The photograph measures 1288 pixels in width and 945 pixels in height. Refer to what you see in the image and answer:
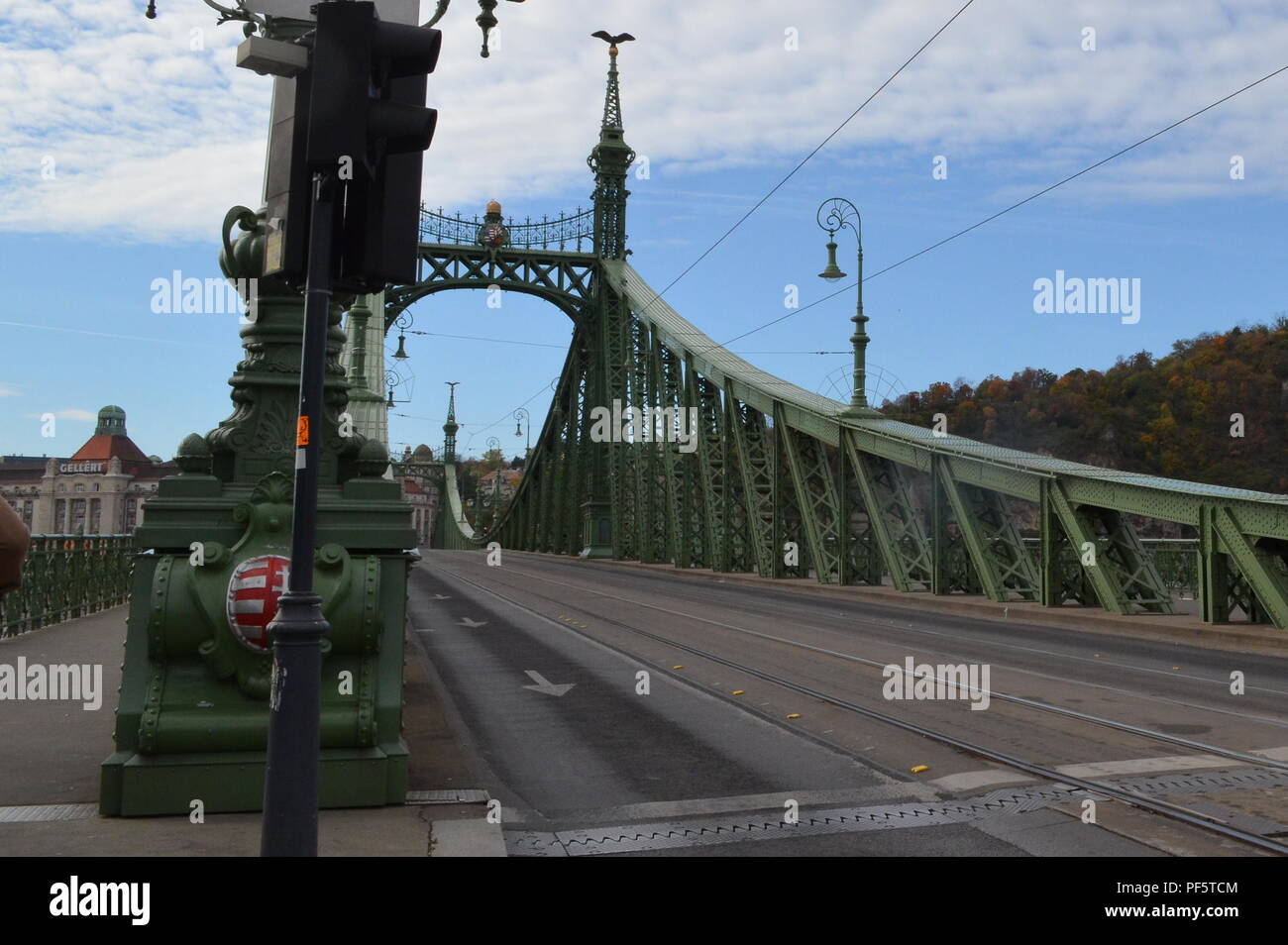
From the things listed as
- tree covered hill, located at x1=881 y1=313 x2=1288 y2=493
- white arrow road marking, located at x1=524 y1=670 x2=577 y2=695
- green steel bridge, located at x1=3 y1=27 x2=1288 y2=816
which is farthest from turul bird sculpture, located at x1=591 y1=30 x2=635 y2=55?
white arrow road marking, located at x1=524 y1=670 x2=577 y2=695

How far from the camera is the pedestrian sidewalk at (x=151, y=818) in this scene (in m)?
5.80

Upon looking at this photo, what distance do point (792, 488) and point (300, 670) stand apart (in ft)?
115

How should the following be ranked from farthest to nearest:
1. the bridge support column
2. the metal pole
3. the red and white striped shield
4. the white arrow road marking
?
the white arrow road marking, the red and white striped shield, the bridge support column, the metal pole

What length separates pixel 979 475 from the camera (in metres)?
22.8

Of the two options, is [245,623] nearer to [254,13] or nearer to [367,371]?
[254,13]

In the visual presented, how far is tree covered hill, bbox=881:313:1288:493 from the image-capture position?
54.1 meters

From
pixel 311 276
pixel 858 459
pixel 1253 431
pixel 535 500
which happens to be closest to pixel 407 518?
pixel 311 276

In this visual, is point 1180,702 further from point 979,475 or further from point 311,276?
point 979,475

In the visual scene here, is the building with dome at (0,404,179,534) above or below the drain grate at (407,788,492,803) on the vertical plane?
above

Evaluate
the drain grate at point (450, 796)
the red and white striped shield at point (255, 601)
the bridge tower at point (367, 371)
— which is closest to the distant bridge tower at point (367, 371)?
the bridge tower at point (367, 371)

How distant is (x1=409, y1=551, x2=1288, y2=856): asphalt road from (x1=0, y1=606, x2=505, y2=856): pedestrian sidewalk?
1.02ft

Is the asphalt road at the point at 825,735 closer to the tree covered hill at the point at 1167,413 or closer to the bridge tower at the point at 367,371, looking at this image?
the bridge tower at the point at 367,371

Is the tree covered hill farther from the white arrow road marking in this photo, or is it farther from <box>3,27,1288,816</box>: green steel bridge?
the white arrow road marking
